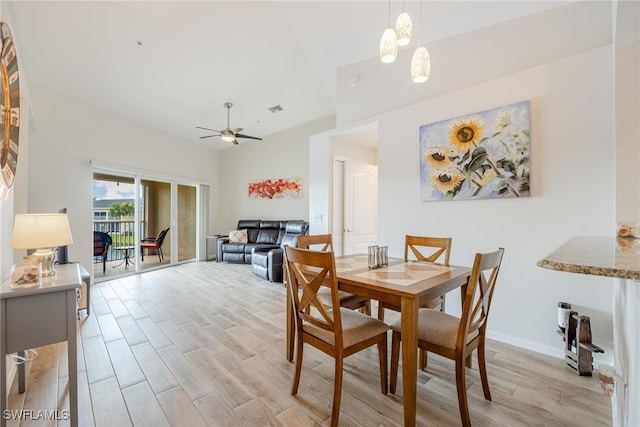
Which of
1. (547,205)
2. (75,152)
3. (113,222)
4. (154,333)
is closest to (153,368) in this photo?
(154,333)

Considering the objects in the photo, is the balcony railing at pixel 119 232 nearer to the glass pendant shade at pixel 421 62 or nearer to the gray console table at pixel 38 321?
the gray console table at pixel 38 321

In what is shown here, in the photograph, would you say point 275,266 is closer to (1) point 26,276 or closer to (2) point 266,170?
(2) point 266,170

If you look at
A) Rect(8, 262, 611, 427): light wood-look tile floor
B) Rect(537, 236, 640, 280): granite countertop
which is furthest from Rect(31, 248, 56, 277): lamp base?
Rect(537, 236, 640, 280): granite countertop

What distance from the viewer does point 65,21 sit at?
9.87ft

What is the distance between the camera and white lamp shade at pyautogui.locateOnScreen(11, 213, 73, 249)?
1597mm

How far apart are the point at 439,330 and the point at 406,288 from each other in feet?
1.23

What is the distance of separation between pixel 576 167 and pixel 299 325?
98.9 inches

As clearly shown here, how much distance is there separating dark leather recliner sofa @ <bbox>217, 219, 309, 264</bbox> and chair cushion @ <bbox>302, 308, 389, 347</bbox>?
436cm

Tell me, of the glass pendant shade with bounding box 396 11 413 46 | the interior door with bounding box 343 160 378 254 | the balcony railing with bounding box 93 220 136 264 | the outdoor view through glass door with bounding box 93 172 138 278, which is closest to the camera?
the glass pendant shade with bounding box 396 11 413 46

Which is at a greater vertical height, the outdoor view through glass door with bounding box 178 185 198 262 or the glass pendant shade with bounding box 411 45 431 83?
the glass pendant shade with bounding box 411 45 431 83

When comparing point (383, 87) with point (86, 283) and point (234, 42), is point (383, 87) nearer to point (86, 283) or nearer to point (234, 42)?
point (234, 42)

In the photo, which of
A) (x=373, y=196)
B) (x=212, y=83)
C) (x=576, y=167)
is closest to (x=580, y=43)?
(x=576, y=167)

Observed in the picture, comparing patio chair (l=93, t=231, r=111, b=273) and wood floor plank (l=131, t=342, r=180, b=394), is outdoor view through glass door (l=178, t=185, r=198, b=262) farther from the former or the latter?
wood floor plank (l=131, t=342, r=180, b=394)

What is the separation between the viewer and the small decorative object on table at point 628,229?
173cm
